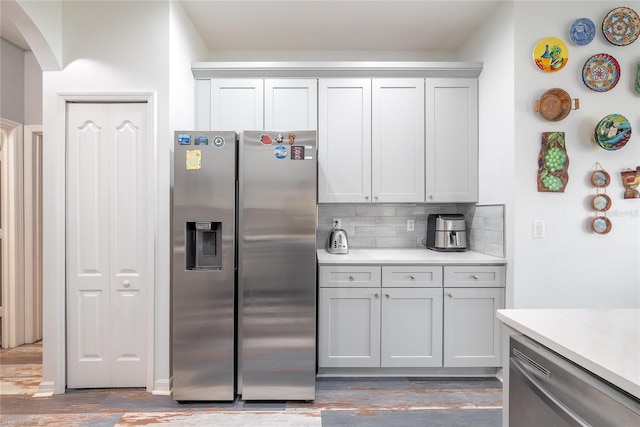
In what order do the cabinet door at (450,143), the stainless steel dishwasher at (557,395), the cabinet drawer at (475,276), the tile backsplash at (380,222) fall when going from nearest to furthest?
the stainless steel dishwasher at (557,395) < the cabinet drawer at (475,276) < the cabinet door at (450,143) < the tile backsplash at (380,222)

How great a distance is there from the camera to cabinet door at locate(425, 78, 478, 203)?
2.88m

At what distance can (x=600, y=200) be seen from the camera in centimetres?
233

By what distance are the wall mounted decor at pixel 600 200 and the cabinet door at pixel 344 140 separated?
1.55 m

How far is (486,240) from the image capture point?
2.77 meters

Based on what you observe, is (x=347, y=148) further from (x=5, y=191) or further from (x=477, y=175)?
(x=5, y=191)

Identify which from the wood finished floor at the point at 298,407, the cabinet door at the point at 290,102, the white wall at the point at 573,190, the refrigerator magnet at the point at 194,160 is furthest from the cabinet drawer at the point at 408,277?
the refrigerator magnet at the point at 194,160

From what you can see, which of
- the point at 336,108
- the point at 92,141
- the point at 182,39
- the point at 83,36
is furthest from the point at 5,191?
the point at 336,108

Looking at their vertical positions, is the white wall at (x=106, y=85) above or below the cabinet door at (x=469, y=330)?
above

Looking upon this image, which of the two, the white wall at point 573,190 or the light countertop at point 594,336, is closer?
the light countertop at point 594,336

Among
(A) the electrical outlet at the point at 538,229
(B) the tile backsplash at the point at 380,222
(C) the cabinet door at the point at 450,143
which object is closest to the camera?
(A) the electrical outlet at the point at 538,229

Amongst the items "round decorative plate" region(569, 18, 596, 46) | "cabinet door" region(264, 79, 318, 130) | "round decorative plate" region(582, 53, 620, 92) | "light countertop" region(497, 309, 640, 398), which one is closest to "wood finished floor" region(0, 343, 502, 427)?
"light countertop" region(497, 309, 640, 398)

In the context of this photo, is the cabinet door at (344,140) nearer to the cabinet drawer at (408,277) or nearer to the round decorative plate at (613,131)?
the cabinet drawer at (408,277)

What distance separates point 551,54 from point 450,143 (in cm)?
88

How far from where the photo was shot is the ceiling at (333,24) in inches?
102
